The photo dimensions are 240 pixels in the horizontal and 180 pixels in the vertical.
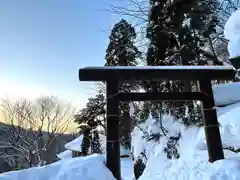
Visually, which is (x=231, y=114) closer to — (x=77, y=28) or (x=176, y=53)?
(x=176, y=53)

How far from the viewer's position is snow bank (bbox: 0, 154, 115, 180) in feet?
12.4

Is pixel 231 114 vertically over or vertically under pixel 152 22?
under

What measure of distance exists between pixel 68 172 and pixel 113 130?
Result: 1.19 meters

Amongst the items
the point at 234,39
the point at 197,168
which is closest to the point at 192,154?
the point at 197,168

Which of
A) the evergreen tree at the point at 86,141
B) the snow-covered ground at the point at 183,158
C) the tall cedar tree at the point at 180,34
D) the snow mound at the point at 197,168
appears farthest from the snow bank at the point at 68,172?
the evergreen tree at the point at 86,141

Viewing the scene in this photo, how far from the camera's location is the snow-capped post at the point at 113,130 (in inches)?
178

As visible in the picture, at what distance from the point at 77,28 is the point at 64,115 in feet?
44.1

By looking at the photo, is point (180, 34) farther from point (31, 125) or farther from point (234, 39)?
point (31, 125)

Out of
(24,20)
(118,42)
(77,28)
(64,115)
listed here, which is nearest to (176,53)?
(77,28)

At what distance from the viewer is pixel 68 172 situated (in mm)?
3898

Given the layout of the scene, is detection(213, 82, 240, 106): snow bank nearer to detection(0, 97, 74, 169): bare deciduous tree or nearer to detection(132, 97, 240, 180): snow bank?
detection(132, 97, 240, 180): snow bank

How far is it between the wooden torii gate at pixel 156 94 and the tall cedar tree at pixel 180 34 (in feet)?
12.0

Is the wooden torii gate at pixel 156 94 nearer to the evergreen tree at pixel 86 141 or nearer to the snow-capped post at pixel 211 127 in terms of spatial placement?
the snow-capped post at pixel 211 127

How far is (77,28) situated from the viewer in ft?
33.5
